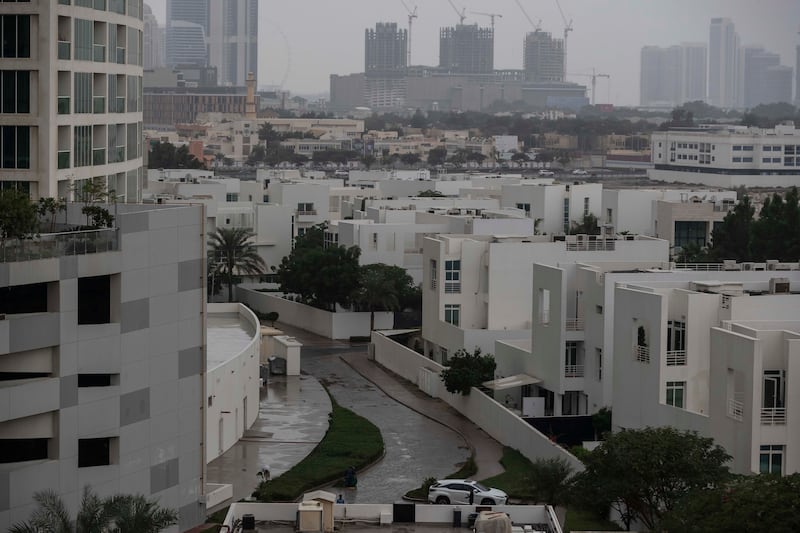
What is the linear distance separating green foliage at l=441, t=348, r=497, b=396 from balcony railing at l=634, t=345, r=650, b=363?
7518 millimetres

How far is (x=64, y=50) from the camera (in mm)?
26297

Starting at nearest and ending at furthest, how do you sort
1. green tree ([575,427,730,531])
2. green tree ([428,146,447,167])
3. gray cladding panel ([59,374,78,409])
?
gray cladding panel ([59,374,78,409])
green tree ([575,427,730,531])
green tree ([428,146,447,167])

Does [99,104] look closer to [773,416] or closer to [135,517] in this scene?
[135,517]

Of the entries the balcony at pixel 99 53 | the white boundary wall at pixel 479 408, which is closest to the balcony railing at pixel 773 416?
the white boundary wall at pixel 479 408

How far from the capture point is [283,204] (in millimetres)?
61625

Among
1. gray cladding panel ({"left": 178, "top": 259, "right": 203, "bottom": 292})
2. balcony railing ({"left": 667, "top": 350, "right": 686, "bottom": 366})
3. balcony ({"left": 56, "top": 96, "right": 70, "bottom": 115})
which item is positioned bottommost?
balcony railing ({"left": 667, "top": 350, "right": 686, "bottom": 366})

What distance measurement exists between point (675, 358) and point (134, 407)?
8.42 m

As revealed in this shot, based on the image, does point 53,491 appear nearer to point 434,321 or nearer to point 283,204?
point 434,321

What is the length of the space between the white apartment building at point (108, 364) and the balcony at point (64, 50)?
345 centimetres

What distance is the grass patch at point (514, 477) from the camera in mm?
26312

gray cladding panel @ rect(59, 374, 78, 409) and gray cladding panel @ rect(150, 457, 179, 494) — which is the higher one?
gray cladding panel @ rect(59, 374, 78, 409)

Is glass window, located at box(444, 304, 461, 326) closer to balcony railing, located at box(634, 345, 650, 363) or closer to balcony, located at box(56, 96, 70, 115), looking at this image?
balcony railing, located at box(634, 345, 650, 363)

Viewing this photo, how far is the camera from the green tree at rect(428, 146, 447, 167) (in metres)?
148

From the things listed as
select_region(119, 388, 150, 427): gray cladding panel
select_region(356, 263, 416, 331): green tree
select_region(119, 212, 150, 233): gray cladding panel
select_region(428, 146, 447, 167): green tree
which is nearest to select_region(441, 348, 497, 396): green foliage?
select_region(356, 263, 416, 331): green tree
